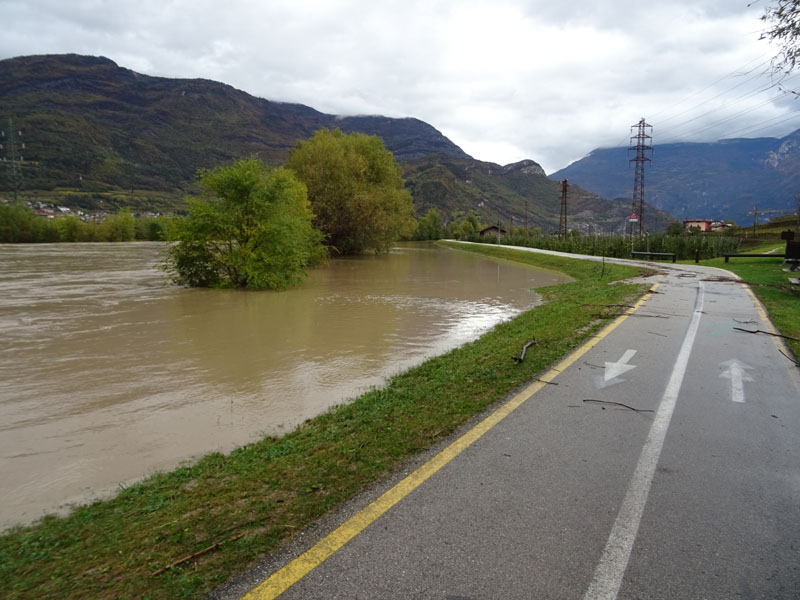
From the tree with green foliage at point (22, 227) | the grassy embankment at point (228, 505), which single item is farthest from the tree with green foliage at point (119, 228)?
the grassy embankment at point (228, 505)

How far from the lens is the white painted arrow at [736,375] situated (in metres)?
6.07

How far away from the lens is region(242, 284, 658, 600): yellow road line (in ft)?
8.55

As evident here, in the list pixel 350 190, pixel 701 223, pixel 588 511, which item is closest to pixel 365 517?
pixel 588 511

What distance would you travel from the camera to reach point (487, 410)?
216 inches

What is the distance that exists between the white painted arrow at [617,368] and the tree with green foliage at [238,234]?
62.0ft

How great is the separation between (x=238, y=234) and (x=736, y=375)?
877 inches

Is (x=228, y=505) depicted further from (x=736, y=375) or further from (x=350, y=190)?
(x=350, y=190)

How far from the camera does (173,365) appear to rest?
32.3ft

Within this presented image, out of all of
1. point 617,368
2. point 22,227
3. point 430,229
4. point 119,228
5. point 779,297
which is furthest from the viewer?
point 430,229

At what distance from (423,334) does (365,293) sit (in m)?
10.00

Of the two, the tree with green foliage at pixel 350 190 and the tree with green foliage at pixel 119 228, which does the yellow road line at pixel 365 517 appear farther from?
the tree with green foliage at pixel 119 228

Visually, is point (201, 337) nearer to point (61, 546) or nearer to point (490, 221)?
point (61, 546)

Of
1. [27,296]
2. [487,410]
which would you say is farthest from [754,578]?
[27,296]

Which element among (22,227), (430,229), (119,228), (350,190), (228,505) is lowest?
(228,505)
